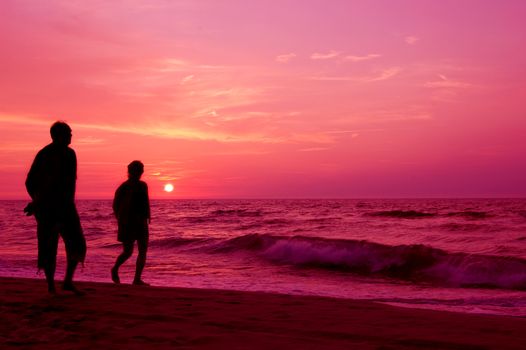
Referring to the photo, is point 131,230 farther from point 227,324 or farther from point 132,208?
point 227,324

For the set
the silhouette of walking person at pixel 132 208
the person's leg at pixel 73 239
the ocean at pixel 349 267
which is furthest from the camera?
the ocean at pixel 349 267

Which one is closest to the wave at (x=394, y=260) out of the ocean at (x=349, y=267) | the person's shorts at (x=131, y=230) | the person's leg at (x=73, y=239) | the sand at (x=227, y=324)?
the ocean at (x=349, y=267)

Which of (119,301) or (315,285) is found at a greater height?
(119,301)

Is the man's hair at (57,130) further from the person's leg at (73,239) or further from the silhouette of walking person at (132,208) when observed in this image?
the silhouette of walking person at (132,208)

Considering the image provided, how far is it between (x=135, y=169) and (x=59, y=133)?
93.9 inches

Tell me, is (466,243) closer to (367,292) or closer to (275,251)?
(275,251)

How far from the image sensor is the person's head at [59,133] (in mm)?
5668

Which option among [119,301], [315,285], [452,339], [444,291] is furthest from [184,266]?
[452,339]

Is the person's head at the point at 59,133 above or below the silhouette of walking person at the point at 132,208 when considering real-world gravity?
above

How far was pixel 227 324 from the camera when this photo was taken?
4.77 m

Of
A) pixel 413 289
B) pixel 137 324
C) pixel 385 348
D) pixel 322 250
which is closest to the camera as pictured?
pixel 385 348

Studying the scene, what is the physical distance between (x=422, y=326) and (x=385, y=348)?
103 cm

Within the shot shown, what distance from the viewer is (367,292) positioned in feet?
31.3

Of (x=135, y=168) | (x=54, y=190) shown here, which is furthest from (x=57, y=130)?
(x=135, y=168)
